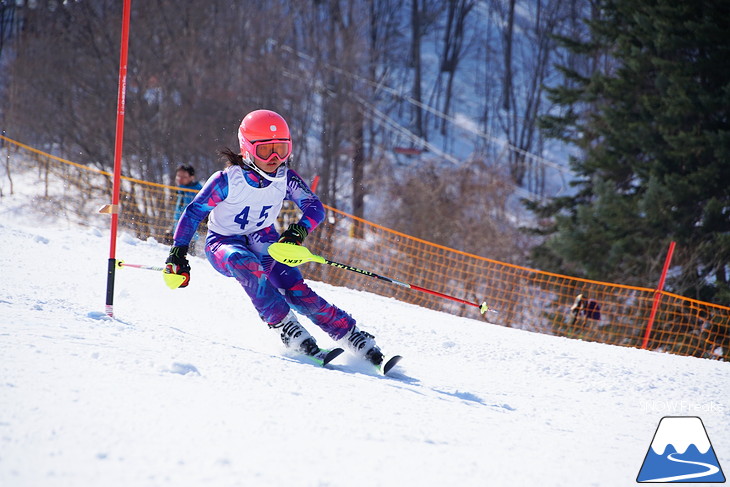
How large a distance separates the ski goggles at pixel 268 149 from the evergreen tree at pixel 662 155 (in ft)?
37.0

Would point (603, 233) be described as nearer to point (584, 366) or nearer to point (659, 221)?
point (659, 221)

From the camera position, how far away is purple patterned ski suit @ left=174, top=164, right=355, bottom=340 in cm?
447

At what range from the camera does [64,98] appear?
22.9 m

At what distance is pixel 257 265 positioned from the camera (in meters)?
4.50

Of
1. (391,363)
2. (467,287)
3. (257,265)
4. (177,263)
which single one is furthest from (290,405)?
(467,287)

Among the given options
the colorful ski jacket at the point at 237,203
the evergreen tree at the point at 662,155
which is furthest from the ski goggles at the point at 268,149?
the evergreen tree at the point at 662,155

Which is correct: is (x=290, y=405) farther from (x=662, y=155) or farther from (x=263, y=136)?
(x=662, y=155)

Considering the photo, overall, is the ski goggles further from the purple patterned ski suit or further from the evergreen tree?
the evergreen tree

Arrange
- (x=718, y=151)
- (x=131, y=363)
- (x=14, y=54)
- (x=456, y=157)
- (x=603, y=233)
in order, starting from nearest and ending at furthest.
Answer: (x=131, y=363) < (x=718, y=151) < (x=603, y=233) < (x=14, y=54) < (x=456, y=157)

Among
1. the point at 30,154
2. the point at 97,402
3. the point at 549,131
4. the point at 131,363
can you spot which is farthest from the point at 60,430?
the point at 30,154

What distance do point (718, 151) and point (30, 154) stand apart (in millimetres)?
17356

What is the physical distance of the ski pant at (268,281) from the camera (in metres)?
4.47

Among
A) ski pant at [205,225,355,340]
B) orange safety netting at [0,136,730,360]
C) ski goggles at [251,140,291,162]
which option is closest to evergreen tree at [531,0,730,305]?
orange safety netting at [0,136,730,360]

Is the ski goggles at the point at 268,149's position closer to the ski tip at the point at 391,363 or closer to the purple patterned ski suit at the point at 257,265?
the purple patterned ski suit at the point at 257,265
